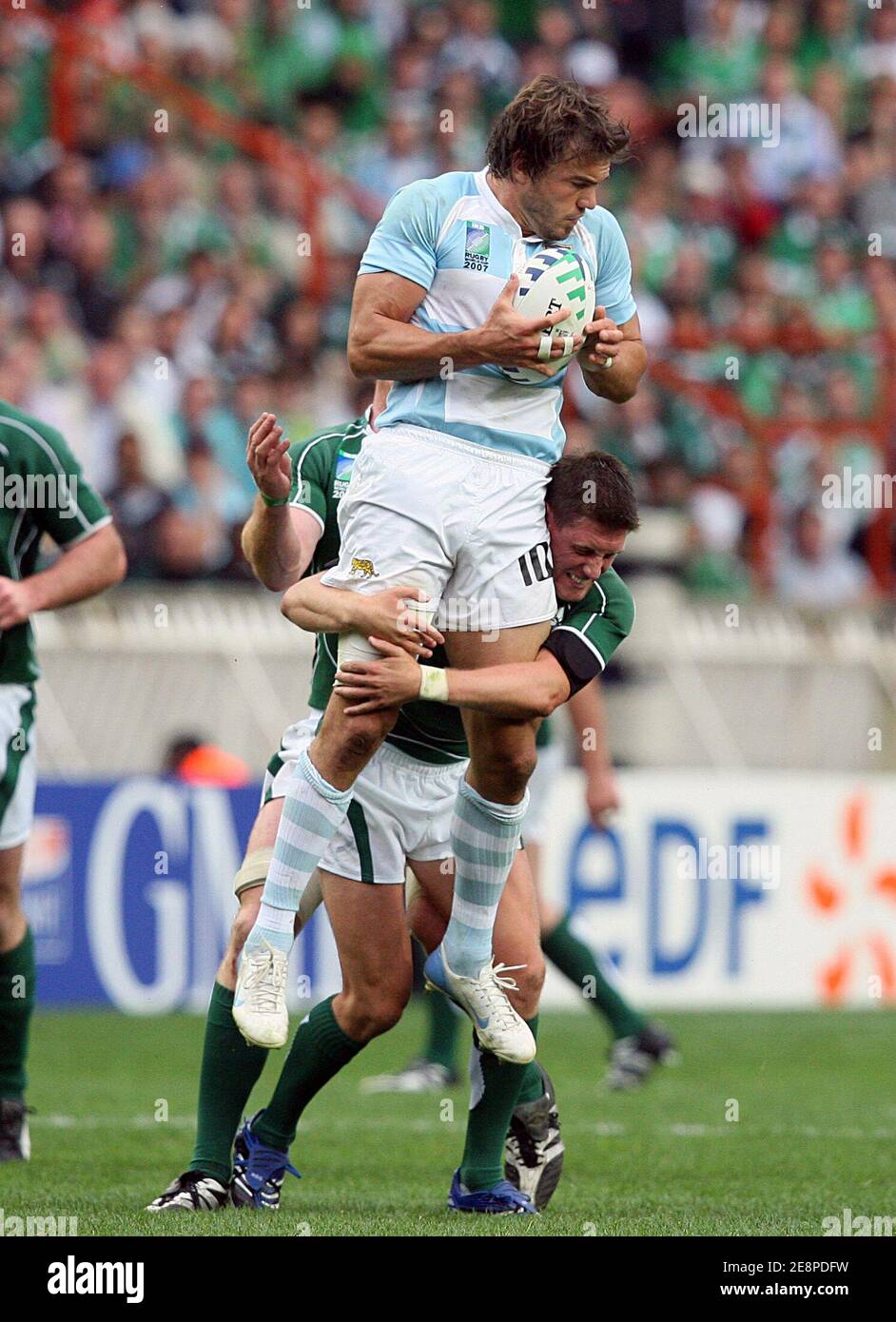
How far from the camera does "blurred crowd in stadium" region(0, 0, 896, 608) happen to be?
514 inches

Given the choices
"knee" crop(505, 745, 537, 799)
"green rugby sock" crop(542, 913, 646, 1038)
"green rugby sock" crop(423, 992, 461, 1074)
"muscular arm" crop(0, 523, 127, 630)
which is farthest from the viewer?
"green rugby sock" crop(423, 992, 461, 1074)

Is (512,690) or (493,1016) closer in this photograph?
(512,690)

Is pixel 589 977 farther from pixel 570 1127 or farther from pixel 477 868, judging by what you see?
pixel 477 868

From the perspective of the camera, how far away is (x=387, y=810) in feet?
19.4

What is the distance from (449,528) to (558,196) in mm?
899

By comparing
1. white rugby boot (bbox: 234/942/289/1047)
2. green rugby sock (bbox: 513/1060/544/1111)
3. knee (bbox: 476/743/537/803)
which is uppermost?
knee (bbox: 476/743/537/803)

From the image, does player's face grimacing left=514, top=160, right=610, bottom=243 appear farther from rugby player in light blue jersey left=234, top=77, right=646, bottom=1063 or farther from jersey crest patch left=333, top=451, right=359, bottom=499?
jersey crest patch left=333, top=451, right=359, bottom=499

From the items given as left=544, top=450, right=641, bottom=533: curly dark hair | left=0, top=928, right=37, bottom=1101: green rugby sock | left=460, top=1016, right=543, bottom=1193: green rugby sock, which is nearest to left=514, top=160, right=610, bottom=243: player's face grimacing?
left=544, top=450, right=641, bottom=533: curly dark hair

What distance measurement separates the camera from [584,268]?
5.52 meters

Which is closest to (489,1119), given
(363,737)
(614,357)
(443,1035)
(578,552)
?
(363,737)

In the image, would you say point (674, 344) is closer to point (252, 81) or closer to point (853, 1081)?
point (252, 81)

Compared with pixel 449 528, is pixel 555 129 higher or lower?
higher

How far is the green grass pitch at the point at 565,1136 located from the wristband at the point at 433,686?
4.43ft

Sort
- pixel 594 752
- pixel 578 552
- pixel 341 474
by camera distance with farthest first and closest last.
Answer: pixel 594 752 < pixel 341 474 < pixel 578 552
